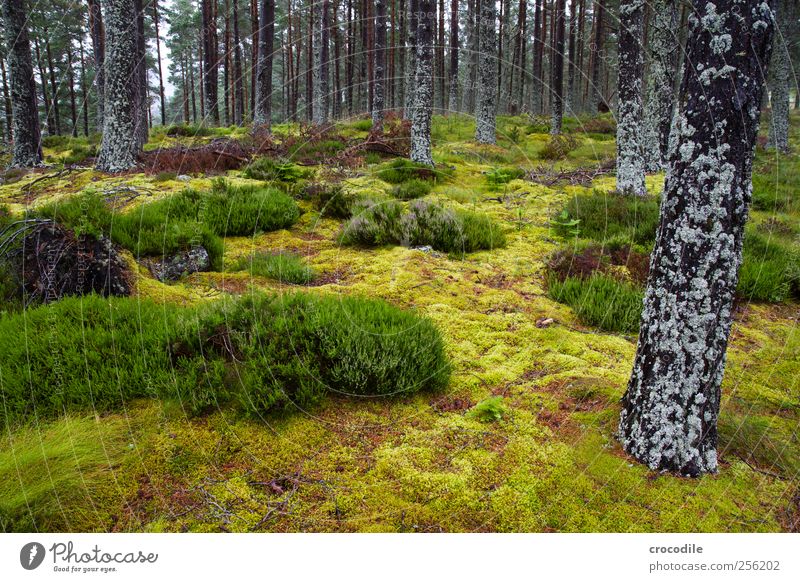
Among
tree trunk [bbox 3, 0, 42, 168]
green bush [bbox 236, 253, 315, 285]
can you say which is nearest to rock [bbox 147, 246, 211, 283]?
green bush [bbox 236, 253, 315, 285]

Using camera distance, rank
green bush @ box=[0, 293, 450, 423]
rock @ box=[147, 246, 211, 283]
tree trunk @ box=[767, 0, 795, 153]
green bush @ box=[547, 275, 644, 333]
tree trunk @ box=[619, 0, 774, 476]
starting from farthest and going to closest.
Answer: tree trunk @ box=[767, 0, 795, 153], rock @ box=[147, 246, 211, 283], green bush @ box=[547, 275, 644, 333], green bush @ box=[0, 293, 450, 423], tree trunk @ box=[619, 0, 774, 476]

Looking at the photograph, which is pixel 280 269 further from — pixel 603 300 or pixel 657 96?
pixel 657 96

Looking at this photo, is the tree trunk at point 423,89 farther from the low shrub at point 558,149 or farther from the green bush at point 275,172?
the low shrub at point 558,149

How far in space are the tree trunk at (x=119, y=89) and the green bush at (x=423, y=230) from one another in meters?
7.17

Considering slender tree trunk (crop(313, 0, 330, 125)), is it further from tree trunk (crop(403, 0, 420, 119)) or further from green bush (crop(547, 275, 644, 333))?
green bush (crop(547, 275, 644, 333))

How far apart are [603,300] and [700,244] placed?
8.87 feet

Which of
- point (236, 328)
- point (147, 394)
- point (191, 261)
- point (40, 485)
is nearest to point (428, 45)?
point (191, 261)

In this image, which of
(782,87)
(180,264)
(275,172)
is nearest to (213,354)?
(180,264)

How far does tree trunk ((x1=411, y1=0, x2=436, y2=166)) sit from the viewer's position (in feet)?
39.1

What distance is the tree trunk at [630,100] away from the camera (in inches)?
379

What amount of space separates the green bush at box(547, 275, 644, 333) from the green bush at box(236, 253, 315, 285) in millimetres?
3140

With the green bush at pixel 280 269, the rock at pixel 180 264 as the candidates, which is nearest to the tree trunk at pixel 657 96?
the green bush at pixel 280 269
